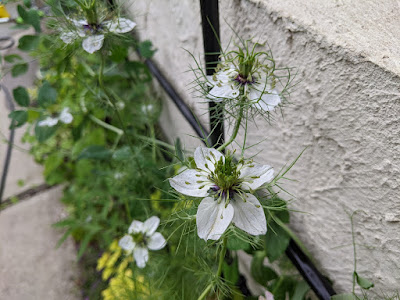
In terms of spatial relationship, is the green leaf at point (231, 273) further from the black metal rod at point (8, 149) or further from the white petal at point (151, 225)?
the black metal rod at point (8, 149)

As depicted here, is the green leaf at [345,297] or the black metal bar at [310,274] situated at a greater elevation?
the green leaf at [345,297]

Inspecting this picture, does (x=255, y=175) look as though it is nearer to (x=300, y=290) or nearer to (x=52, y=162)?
(x=300, y=290)

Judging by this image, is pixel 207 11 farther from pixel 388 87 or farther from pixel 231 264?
pixel 231 264

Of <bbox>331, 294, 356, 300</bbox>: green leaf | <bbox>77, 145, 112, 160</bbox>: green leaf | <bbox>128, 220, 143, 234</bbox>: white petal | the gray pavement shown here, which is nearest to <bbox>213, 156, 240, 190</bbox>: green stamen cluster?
<bbox>331, 294, 356, 300</bbox>: green leaf

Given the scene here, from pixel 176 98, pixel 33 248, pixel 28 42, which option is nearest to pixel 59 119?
pixel 28 42

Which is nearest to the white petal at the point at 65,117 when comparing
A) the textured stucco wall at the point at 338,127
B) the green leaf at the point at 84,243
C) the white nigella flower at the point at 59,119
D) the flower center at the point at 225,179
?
the white nigella flower at the point at 59,119

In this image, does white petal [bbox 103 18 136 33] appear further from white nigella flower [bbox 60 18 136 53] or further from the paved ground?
the paved ground

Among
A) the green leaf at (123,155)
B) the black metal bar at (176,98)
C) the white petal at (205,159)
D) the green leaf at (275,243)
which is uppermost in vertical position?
the white petal at (205,159)
